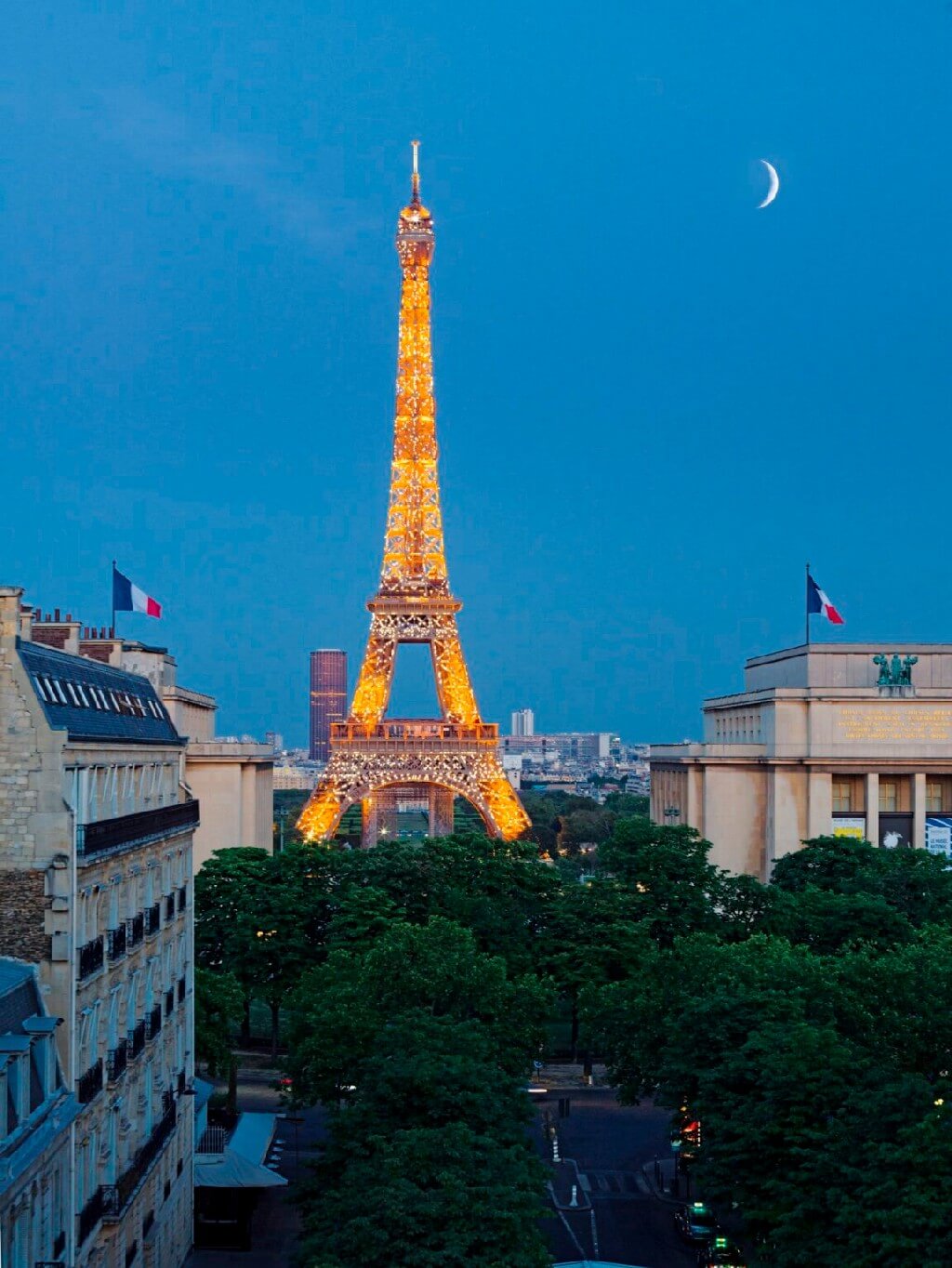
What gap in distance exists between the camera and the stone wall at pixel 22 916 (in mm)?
30234

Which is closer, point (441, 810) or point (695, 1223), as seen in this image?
point (695, 1223)

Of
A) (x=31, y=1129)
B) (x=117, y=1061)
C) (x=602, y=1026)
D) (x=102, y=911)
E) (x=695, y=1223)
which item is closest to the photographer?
(x=31, y=1129)

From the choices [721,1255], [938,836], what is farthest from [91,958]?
[938,836]

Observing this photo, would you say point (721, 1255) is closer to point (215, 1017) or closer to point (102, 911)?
point (215, 1017)

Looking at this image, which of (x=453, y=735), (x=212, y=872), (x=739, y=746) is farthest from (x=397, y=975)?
(x=453, y=735)

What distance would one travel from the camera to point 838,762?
100500 millimetres

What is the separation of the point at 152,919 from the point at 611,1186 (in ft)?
74.3

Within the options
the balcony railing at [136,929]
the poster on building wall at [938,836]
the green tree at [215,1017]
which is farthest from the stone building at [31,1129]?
the poster on building wall at [938,836]

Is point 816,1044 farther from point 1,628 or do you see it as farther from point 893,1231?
point 1,628

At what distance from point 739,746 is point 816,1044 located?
66238 millimetres

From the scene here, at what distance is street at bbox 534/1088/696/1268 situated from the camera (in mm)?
47594

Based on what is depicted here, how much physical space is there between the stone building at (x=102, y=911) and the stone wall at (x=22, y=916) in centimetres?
2

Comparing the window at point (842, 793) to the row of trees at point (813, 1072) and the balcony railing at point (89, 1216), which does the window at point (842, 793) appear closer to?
the row of trees at point (813, 1072)

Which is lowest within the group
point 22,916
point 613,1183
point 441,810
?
point 613,1183
